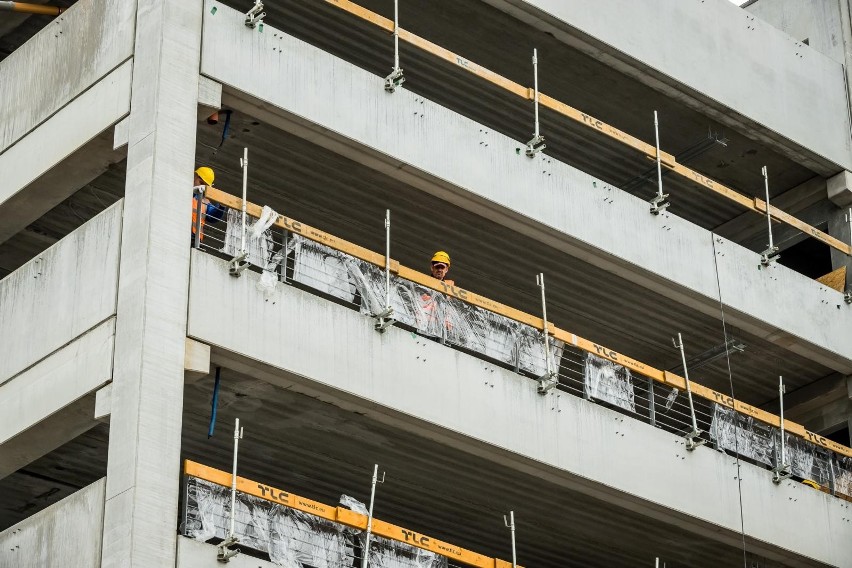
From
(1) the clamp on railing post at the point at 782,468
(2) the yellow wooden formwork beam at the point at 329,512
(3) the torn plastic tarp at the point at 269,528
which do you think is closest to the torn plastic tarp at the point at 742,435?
(1) the clamp on railing post at the point at 782,468

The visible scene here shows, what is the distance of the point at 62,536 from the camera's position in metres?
21.0

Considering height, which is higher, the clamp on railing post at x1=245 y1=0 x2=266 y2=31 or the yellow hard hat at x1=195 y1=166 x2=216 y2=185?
the clamp on railing post at x1=245 y1=0 x2=266 y2=31

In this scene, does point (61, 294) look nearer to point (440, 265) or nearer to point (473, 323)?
point (440, 265)

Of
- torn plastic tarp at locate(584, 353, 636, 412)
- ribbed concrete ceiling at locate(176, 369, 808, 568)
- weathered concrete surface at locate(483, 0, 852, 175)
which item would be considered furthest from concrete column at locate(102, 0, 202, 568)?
torn plastic tarp at locate(584, 353, 636, 412)

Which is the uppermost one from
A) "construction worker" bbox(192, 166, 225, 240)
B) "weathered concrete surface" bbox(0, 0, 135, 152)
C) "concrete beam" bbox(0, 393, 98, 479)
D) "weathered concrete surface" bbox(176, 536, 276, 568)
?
"weathered concrete surface" bbox(0, 0, 135, 152)

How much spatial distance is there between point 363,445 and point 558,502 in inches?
145

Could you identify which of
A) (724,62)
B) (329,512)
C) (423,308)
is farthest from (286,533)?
(724,62)

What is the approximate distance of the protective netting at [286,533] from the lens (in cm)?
2095

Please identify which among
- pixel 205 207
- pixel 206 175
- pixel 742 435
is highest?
pixel 206 175

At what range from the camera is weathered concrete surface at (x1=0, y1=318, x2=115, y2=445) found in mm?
21531

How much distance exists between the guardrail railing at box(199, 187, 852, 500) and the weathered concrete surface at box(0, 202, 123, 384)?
1.37m

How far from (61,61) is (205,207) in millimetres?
3514

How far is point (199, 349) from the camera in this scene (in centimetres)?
2152

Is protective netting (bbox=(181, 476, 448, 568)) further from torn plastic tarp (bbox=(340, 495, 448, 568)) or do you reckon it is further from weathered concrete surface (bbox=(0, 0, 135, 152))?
weathered concrete surface (bbox=(0, 0, 135, 152))
